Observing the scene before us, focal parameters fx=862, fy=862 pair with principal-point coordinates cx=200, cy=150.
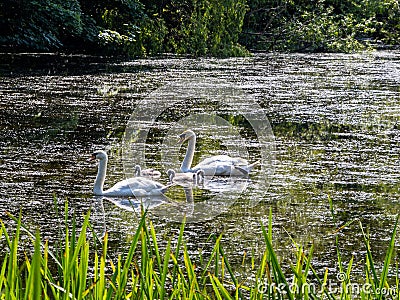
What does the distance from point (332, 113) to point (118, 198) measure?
4.49m

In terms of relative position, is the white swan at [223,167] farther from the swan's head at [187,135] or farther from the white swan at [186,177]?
the swan's head at [187,135]

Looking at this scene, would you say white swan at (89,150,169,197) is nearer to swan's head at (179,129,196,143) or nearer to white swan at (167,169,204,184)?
white swan at (167,169,204,184)

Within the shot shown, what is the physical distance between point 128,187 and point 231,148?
1931 millimetres

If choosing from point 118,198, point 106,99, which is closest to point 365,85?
point 106,99

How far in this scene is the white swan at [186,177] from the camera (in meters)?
6.28

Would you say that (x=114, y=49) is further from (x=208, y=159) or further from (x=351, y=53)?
(x=208, y=159)

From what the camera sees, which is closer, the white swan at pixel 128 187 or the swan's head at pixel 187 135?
the white swan at pixel 128 187

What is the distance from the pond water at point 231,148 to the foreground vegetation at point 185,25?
3.03 ft

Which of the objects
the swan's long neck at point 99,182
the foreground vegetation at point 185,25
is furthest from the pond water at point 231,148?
the foreground vegetation at point 185,25

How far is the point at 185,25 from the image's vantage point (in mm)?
18484

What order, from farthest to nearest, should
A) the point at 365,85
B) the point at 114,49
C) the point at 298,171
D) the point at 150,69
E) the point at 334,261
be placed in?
the point at 114,49
the point at 150,69
the point at 365,85
the point at 298,171
the point at 334,261

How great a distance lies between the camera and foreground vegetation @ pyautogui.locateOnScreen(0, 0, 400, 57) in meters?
15.0

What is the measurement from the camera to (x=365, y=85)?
12.7 m

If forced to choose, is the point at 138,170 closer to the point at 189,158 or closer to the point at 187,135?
the point at 189,158
